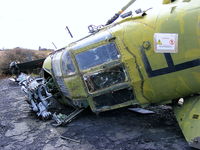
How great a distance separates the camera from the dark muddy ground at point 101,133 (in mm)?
4348

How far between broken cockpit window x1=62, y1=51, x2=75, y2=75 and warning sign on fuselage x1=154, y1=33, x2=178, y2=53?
6.15ft

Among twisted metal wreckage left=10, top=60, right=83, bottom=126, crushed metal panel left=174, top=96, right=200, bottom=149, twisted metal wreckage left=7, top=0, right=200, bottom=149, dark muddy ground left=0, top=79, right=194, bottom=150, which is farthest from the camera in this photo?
twisted metal wreckage left=10, top=60, right=83, bottom=126

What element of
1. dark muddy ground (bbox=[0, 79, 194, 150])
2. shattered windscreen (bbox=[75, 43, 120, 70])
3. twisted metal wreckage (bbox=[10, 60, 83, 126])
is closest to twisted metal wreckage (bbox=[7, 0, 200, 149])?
shattered windscreen (bbox=[75, 43, 120, 70])

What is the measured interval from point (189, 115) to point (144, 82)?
0.99 m

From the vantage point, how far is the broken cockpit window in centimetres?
512

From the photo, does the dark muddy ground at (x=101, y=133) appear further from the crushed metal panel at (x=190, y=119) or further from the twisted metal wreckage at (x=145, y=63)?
the twisted metal wreckage at (x=145, y=63)

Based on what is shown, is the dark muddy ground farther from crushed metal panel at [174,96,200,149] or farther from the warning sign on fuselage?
the warning sign on fuselage

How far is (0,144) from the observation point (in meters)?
5.05

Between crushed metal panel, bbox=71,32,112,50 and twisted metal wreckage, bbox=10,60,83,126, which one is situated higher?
crushed metal panel, bbox=71,32,112,50

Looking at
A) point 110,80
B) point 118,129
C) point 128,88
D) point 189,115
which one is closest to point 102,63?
point 110,80

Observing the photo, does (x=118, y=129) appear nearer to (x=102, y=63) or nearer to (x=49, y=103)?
(x=102, y=63)

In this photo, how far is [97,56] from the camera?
4.77m

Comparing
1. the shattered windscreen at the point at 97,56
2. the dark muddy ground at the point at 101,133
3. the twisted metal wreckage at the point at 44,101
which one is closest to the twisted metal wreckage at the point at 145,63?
the shattered windscreen at the point at 97,56

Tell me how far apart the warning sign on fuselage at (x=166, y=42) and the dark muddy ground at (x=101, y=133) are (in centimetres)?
164
